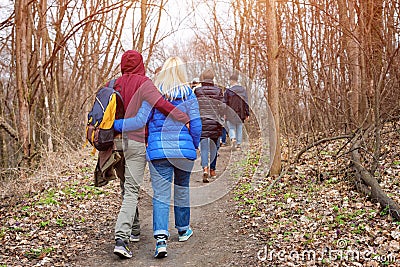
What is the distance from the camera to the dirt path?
501 centimetres

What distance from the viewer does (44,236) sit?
5.59m

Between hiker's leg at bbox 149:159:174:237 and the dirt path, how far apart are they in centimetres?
36

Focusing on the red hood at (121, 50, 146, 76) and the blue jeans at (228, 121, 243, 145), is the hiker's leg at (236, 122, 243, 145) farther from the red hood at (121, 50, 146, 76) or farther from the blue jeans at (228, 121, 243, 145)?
the red hood at (121, 50, 146, 76)

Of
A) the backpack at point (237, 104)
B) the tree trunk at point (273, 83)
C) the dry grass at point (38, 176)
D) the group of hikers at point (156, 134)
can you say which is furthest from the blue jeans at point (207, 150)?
the group of hikers at point (156, 134)

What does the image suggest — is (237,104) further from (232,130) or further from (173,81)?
(173,81)

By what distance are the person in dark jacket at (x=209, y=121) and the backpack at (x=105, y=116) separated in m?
4.33

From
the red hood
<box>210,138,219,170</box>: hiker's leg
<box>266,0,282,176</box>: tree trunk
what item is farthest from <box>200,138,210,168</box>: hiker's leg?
the red hood

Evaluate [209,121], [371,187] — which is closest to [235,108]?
[209,121]

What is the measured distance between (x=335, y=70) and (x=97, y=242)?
724 centimetres

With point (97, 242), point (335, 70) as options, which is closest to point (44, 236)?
point (97, 242)

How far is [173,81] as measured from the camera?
5.15 metres

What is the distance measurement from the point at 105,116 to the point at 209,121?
4734 millimetres

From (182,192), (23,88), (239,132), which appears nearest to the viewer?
(182,192)

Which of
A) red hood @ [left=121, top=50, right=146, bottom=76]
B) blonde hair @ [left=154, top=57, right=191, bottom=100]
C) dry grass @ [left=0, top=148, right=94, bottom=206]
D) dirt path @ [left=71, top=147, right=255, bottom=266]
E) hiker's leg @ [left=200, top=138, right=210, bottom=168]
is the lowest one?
dirt path @ [left=71, top=147, right=255, bottom=266]
